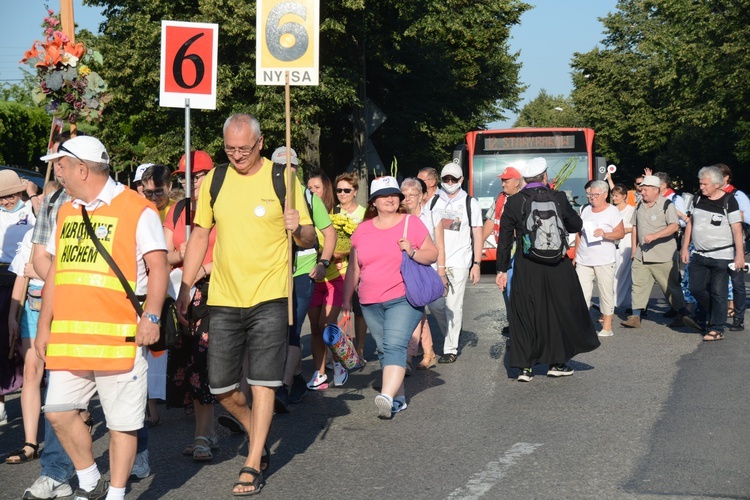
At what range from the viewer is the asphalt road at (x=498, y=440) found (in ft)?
19.0

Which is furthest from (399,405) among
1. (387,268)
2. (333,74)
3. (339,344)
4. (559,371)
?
(333,74)

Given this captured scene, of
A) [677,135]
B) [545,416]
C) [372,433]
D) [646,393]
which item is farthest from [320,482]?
[677,135]

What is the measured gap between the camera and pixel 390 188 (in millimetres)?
7988

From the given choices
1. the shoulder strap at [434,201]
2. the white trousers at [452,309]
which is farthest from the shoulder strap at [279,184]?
the shoulder strap at [434,201]

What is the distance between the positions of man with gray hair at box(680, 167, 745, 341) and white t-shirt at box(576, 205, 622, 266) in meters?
0.88

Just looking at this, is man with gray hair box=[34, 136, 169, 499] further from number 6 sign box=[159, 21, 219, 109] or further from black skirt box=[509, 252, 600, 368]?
black skirt box=[509, 252, 600, 368]

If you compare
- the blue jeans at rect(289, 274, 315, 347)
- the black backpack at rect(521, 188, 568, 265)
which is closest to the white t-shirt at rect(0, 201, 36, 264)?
the blue jeans at rect(289, 274, 315, 347)

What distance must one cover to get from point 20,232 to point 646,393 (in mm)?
4768

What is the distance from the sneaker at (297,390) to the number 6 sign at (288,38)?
2.39 m

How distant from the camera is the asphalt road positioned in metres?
5.79

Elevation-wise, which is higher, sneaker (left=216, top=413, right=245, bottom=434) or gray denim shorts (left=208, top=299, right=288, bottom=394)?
gray denim shorts (left=208, top=299, right=288, bottom=394)

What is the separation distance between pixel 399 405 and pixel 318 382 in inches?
47.8

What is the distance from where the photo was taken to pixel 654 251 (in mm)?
12922

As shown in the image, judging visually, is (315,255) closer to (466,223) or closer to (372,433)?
(372,433)
